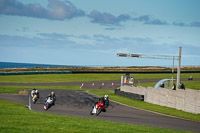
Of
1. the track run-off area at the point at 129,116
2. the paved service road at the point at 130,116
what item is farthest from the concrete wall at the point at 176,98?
the paved service road at the point at 130,116

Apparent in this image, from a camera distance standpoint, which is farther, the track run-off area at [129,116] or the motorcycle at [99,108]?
the motorcycle at [99,108]

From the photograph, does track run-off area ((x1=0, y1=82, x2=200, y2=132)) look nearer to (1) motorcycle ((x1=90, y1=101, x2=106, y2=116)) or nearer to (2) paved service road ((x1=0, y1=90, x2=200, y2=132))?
(2) paved service road ((x1=0, y1=90, x2=200, y2=132))

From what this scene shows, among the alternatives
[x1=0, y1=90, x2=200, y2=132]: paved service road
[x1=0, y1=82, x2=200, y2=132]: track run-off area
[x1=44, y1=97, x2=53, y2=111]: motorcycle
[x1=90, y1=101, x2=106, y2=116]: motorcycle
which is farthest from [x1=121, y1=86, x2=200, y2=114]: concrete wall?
[x1=44, y1=97, x2=53, y2=111]: motorcycle

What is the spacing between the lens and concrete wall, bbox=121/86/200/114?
1030 inches

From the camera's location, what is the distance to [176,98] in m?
30.0

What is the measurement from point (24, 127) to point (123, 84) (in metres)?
42.1

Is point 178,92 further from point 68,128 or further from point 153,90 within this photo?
point 68,128

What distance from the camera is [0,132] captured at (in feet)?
33.9

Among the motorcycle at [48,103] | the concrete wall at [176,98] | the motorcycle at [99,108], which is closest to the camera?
the motorcycle at [99,108]

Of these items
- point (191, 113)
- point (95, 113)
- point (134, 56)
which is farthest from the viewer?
point (134, 56)

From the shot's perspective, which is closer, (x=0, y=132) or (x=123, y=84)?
(x=0, y=132)

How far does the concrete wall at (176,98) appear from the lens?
26172 millimetres

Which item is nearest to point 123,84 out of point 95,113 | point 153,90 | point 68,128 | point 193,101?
point 153,90

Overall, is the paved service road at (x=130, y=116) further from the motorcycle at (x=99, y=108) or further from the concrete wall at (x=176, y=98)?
the concrete wall at (x=176, y=98)
